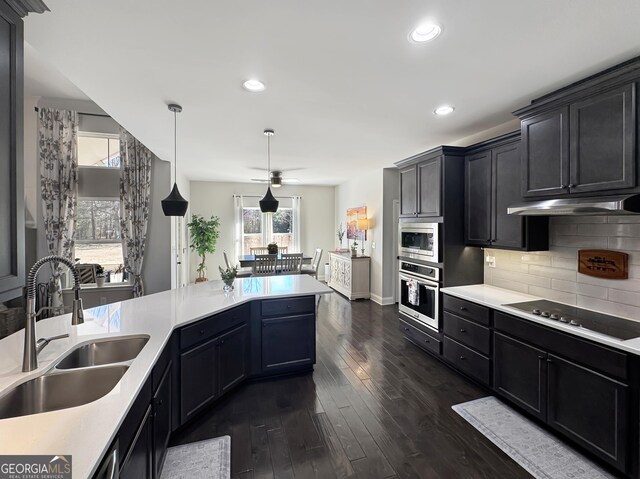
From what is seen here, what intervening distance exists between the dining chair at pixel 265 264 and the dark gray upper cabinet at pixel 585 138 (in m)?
4.03

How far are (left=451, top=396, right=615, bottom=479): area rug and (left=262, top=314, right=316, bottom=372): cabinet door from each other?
1.47 meters

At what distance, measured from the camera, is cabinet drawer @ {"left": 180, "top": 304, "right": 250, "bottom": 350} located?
2.16 metres

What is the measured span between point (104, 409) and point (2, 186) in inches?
37.3

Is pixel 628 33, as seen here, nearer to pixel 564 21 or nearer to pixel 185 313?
pixel 564 21

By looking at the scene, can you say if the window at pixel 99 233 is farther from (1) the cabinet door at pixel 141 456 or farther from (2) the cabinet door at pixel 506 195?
(2) the cabinet door at pixel 506 195

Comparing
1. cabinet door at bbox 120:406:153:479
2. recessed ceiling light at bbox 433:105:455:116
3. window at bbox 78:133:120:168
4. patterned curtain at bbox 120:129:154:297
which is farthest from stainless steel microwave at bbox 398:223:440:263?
window at bbox 78:133:120:168

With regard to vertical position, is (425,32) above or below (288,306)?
above

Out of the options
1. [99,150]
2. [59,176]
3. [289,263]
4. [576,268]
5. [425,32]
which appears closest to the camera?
[425,32]

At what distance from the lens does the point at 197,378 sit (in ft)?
7.43

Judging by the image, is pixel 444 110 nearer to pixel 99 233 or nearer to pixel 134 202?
pixel 134 202

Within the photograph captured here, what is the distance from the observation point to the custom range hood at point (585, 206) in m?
1.85

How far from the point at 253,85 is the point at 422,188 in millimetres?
2288

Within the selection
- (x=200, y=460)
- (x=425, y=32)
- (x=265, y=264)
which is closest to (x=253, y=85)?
(x=425, y=32)

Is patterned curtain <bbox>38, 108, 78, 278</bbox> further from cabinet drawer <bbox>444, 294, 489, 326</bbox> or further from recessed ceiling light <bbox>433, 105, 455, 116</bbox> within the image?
cabinet drawer <bbox>444, 294, 489, 326</bbox>
